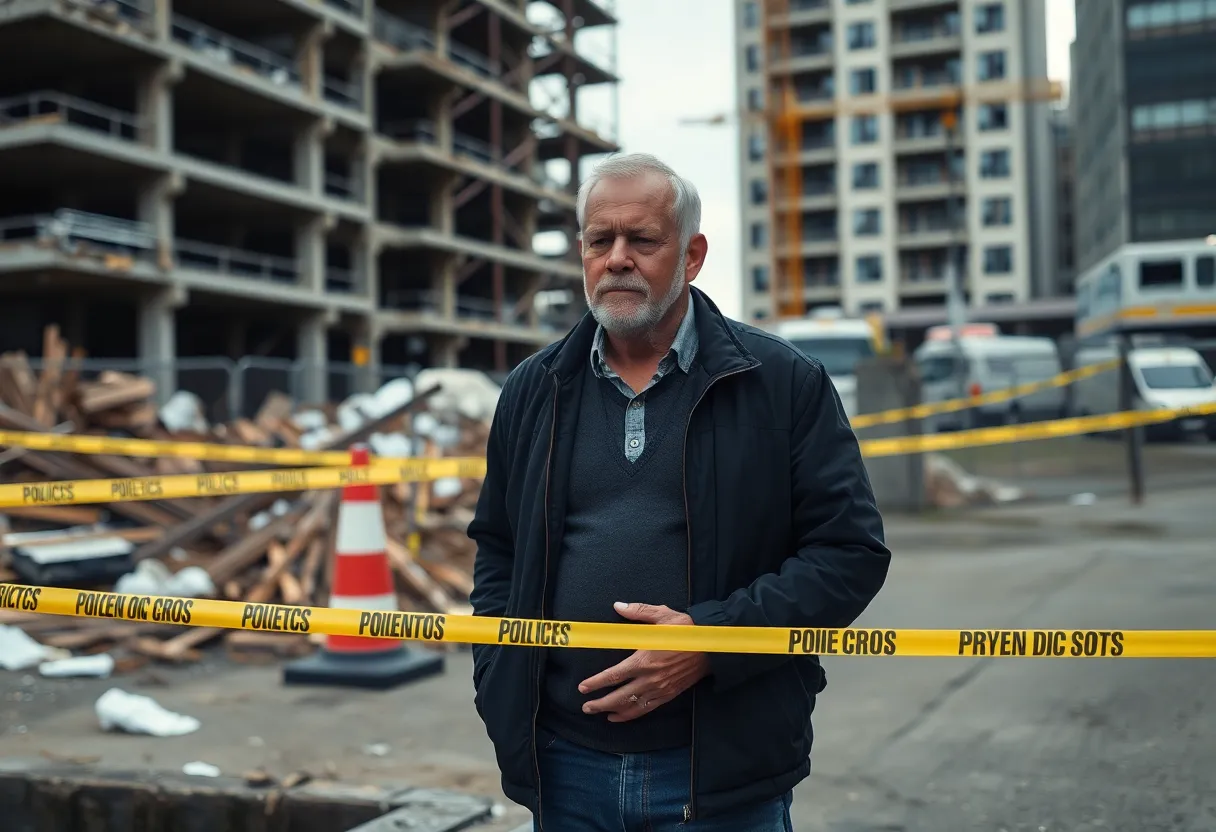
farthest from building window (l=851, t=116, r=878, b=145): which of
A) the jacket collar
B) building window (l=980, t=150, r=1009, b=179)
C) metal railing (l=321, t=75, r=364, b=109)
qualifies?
the jacket collar

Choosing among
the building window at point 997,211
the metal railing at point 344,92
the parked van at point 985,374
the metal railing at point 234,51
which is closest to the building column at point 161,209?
the metal railing at point 234,51

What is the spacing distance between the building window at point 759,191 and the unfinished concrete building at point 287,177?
86.6 feet

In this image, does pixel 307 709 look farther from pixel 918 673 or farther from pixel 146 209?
pixel 146 209

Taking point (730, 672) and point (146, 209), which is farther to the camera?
point (146, 209)

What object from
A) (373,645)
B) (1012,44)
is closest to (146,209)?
(373,645)

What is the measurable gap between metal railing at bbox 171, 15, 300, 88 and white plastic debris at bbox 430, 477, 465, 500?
29914 millimetres

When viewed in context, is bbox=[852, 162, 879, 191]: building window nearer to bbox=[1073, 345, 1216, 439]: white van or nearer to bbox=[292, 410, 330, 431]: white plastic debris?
bbox=[1073, 345, 1216, 439]: white van

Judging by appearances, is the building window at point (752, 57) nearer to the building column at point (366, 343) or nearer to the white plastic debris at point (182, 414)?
the building column at point (366, 343)

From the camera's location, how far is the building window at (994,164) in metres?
83.5

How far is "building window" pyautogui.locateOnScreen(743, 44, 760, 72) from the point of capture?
93500 millimetres

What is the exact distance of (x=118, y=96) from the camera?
38469 mm

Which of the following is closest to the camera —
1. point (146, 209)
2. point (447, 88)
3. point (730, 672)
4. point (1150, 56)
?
point (730, 672)

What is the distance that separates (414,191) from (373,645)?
4888 cm

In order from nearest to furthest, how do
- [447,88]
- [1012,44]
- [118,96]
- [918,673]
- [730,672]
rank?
[730,672]
[918,673]
[118,96]
[447,88]
[1012,44]
